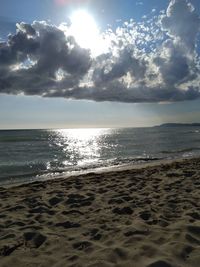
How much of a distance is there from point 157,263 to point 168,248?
1.94 feet

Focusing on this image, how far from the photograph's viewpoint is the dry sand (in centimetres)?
493

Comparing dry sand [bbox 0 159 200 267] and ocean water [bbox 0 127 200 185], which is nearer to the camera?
dry sand [bbox 0 159 200 267]

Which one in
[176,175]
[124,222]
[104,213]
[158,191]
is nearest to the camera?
[124,222]

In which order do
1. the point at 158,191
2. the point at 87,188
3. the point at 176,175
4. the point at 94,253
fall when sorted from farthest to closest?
the point at 176,175 < the point at 87,188 < the point at 158,191 < the point at 94,253

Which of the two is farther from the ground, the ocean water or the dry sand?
the dry sand

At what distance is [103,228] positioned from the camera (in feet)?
20.9

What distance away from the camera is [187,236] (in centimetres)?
562

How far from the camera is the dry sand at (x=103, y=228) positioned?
4934mm

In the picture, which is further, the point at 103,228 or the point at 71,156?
the point at 71,156

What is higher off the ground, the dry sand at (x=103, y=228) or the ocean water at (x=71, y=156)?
the dry sand at (x=103, y=228)

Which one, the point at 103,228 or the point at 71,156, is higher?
the point at 103,228

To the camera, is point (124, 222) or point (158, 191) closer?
point (124, 222)

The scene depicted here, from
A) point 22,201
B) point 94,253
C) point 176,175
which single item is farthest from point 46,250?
point 176,175

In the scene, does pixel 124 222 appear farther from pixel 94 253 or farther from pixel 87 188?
pixel 87 188
